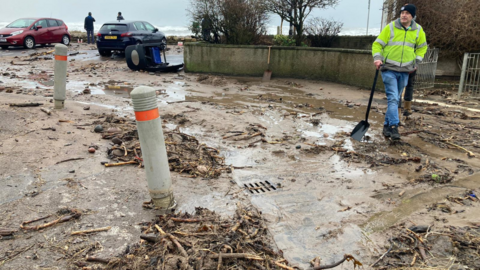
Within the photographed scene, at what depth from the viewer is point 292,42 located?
1380 centimetres

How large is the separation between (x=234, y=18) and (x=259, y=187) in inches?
406

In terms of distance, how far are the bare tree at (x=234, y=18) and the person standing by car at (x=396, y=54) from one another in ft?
25.7

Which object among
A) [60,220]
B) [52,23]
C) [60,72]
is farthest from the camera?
[52,23]

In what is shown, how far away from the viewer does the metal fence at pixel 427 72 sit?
10.1m

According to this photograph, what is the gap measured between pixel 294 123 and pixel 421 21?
721cm

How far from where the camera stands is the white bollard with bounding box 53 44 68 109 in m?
6.30

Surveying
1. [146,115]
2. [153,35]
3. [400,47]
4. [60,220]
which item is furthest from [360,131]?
[153,35]

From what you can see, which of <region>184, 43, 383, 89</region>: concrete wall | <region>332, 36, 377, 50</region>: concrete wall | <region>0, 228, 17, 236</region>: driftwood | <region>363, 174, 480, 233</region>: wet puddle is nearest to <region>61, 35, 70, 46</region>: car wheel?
<region>184, 43, 383, 89</region>: concrete wall

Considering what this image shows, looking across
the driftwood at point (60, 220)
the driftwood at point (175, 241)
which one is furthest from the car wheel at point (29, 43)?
the driftwood at point (175, 241)

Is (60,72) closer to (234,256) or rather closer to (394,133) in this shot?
(234,256)

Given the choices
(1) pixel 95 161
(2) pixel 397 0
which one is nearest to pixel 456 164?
(1) pixel 95 161

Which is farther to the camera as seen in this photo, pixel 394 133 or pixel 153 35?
pixel 153 35

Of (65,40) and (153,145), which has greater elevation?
(65,40)

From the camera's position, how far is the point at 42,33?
2075 cm
